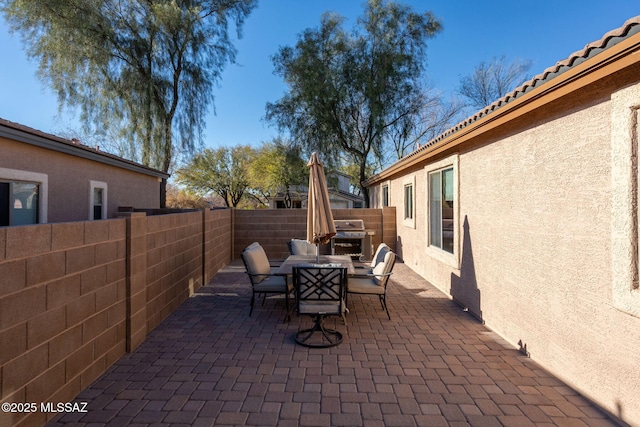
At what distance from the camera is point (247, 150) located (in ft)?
112

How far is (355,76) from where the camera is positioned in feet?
61.5

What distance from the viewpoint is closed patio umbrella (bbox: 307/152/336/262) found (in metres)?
5.39

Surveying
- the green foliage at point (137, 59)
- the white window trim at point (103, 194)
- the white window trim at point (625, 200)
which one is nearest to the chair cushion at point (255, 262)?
the white window trim at point (625, 200)

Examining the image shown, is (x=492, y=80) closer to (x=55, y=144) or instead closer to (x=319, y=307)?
(x=319, y=307)

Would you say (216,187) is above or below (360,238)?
above

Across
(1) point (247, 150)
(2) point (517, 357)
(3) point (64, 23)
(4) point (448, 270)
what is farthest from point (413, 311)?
(1) point (247, 150)

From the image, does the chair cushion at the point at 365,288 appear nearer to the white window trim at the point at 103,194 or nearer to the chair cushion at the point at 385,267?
the chair cushion at the point at 385,267

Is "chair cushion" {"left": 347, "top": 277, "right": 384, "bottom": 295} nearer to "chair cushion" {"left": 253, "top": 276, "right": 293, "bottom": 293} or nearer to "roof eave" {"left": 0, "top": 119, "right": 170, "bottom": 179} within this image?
"chair cushion" {"left": 253, "top": 276, "right": 293, "bottom": 293}

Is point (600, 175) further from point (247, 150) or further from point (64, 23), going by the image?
point (247, 150)

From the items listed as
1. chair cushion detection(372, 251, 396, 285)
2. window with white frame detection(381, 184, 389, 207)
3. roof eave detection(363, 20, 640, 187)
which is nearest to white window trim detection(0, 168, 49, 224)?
chair cushion detection(372, 251, 396, 285)

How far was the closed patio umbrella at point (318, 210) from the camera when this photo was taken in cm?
539

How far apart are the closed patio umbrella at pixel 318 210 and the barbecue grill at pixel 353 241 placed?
4984 mm

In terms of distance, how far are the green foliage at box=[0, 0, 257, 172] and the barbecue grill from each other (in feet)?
31.3

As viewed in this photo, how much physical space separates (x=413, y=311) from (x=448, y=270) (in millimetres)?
1330
